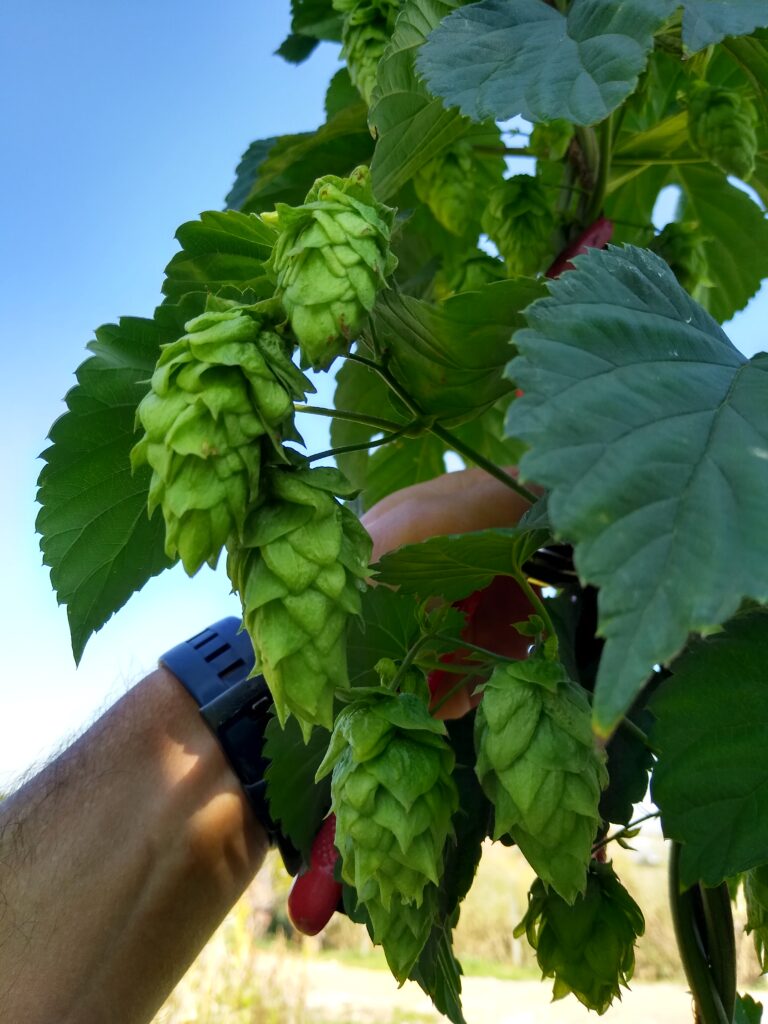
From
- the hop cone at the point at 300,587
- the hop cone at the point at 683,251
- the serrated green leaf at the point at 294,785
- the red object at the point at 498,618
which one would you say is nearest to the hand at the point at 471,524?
the red object at the point at 498,618

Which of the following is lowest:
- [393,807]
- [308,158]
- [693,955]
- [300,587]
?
[693,955]

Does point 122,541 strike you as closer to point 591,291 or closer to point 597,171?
point 591,291

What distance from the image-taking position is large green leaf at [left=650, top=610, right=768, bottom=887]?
562 mm

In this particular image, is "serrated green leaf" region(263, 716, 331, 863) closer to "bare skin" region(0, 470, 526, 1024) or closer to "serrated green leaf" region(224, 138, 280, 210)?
"bare skin" region(0, 470, 526, 1024)

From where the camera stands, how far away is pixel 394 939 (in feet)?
1.71

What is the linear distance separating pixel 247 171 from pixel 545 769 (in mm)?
756

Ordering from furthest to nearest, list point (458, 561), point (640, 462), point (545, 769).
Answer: point (458, 561)
point (545, 769)
point (640, 462)

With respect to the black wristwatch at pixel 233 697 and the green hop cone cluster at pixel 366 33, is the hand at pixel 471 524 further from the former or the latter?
the green hop cone cluster at pixel 366 33

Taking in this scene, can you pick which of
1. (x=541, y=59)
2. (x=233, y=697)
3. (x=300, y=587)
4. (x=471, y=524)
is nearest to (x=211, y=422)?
(x=300, y=587)

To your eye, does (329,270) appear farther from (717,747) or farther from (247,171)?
(247,171)

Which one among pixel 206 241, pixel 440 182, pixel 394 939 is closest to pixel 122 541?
pixel 206 241

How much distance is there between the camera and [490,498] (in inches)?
33.0

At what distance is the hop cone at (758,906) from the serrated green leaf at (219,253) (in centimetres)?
46

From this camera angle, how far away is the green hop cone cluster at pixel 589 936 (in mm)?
629
